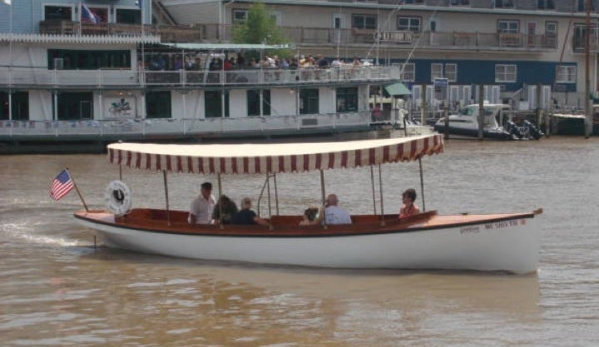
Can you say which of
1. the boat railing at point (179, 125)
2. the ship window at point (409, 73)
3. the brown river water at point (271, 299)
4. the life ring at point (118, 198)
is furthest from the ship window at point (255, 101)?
the life ring at point (118, 198)

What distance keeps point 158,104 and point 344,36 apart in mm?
20141

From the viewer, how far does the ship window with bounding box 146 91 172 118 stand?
55.6 metres

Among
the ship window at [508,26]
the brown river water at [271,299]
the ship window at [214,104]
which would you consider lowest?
the brown river water at [271,299]

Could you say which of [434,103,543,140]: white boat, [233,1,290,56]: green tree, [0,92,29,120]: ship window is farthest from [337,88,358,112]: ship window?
[0,92,29,120]: ship window

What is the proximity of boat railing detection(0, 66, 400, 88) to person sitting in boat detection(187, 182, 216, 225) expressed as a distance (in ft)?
93.8

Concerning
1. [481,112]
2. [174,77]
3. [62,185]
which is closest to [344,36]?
[481,112]

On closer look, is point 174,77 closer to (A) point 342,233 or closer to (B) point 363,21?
(B) point 363,21

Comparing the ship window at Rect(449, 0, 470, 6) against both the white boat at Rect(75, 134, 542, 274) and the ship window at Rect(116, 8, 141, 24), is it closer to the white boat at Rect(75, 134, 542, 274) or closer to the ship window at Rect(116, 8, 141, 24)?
the ship window at Rect(116, 8, 141, 24)

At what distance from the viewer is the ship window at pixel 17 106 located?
177 ft

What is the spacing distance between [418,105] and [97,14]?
2385 centimetres

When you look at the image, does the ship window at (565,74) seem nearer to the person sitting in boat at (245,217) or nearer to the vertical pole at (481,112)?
the vertical pole at (481,112)

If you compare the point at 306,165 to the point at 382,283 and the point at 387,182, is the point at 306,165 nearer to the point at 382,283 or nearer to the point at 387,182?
the point at 382,283

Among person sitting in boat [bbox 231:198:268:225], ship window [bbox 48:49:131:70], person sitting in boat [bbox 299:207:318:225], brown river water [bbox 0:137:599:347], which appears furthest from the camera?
ship window [bbox 48:49:131:70]

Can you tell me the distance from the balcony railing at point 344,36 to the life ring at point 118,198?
28776 millimetres
